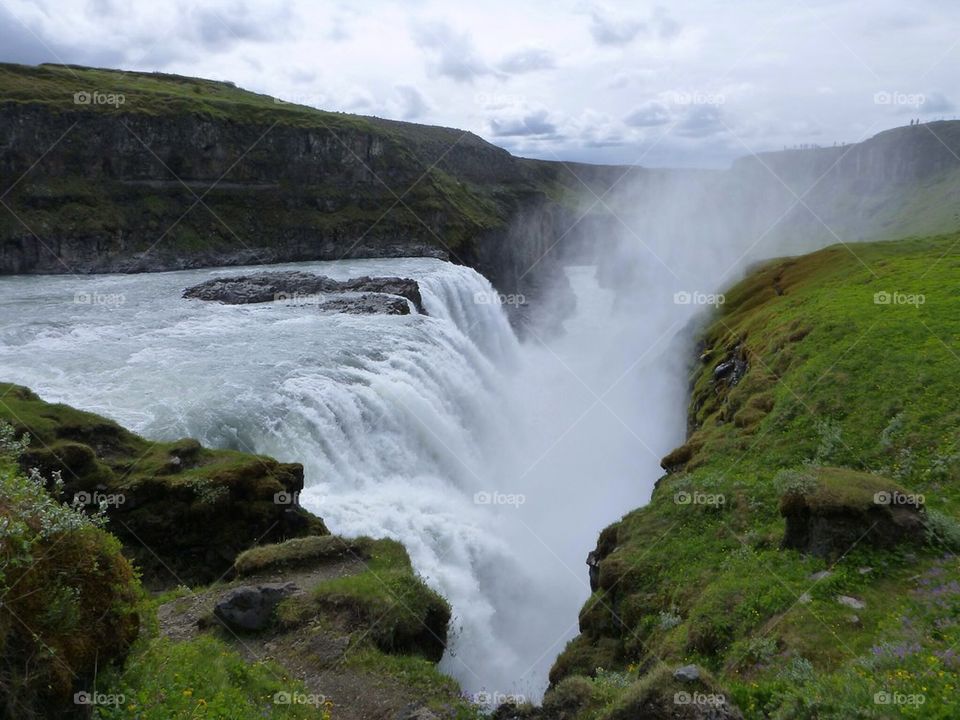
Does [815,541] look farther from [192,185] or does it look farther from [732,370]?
[192,185]

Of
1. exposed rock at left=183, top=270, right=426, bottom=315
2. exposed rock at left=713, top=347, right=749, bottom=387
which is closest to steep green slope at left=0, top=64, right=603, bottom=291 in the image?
exposed rock at left=183, top=270, right=426, bottom=315

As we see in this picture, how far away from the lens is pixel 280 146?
319 feet

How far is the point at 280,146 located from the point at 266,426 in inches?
3274

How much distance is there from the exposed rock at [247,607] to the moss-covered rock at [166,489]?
3.33 metres

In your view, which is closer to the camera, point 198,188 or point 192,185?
point 192,185

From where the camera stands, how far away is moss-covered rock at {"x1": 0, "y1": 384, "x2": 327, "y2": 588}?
54.1ft

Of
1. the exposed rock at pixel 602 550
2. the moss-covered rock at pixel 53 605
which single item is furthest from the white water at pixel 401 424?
the moss-covered rock at pixel 53 605

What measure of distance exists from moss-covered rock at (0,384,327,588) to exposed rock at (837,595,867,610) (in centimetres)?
1331

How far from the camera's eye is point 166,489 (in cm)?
1733

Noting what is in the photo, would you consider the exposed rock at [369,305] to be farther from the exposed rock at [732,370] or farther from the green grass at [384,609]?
the green grass at [384,609]

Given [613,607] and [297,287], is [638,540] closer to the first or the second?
[613,607]

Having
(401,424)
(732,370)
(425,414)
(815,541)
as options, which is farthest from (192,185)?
(815,541)

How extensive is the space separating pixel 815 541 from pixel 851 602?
1.96m

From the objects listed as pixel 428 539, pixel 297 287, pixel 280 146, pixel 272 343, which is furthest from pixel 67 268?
pixel 428 539
